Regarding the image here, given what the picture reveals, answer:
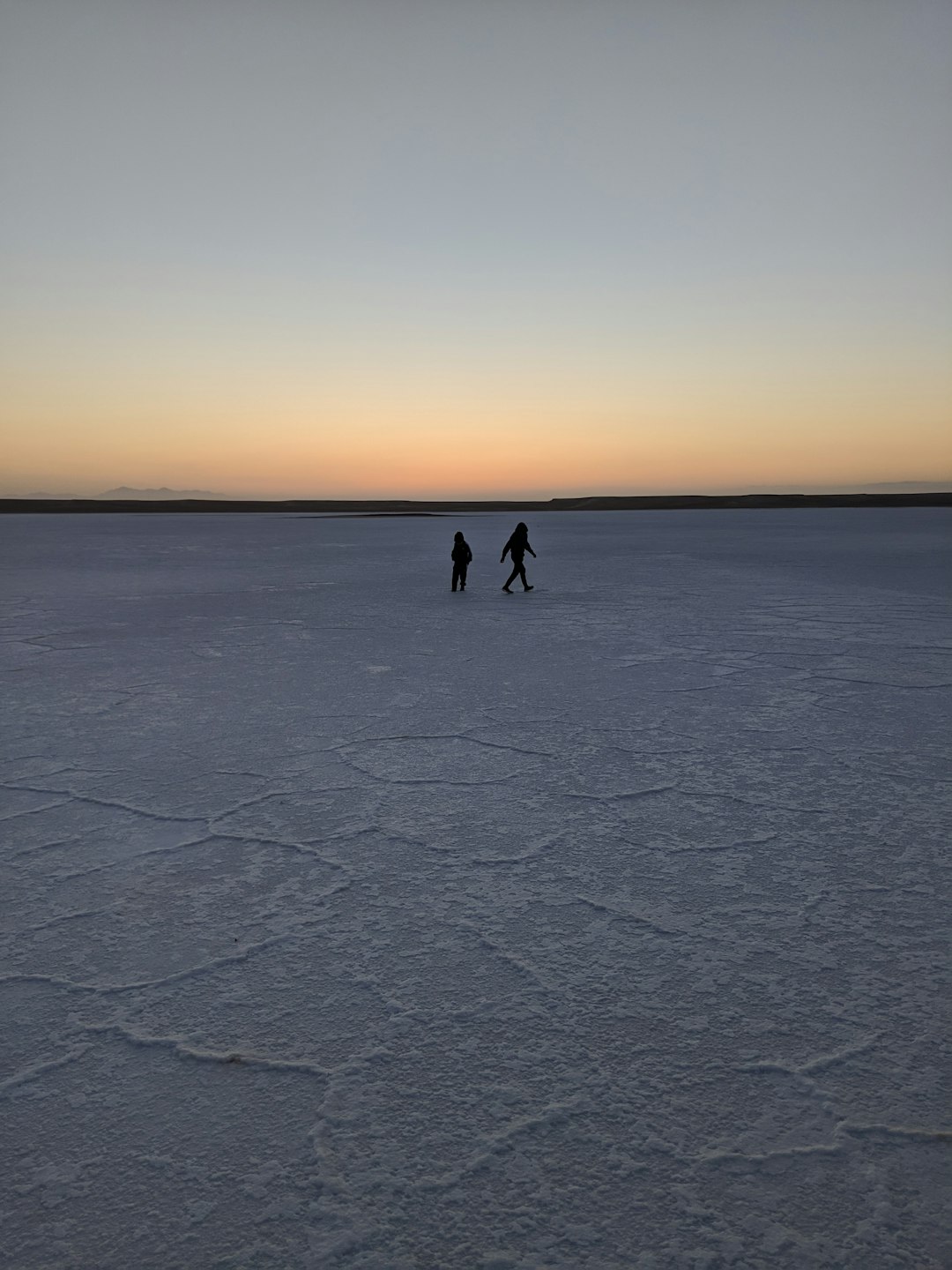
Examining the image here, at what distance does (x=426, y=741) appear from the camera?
202 inches

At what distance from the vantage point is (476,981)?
249 centimetres

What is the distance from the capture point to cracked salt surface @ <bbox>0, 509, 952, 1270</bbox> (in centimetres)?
169

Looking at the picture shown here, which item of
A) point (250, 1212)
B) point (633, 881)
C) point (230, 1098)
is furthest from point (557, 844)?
point (250, 1212)

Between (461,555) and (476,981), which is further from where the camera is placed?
(461,555)

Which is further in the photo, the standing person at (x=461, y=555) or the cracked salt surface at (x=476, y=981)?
the standing person at (x=461, y=555)

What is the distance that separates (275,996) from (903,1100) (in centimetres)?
161

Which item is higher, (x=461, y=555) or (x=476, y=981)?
(x=461, y=555)

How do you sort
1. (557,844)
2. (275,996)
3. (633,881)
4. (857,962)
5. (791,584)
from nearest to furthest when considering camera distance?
(275,996) < (857,962) < (633,881) < (557,844) < (791,584)

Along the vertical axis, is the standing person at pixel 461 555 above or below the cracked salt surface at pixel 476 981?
above

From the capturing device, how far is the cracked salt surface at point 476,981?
5.56 ft

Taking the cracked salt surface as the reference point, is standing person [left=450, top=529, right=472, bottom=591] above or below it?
above

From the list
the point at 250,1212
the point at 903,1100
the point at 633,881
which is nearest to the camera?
the point at 250,1212

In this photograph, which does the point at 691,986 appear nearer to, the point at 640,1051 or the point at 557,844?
the point at 640,1051

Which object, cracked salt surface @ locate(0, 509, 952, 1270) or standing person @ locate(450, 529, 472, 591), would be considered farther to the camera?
standing person @ locate(450, 529, 472, 591)
